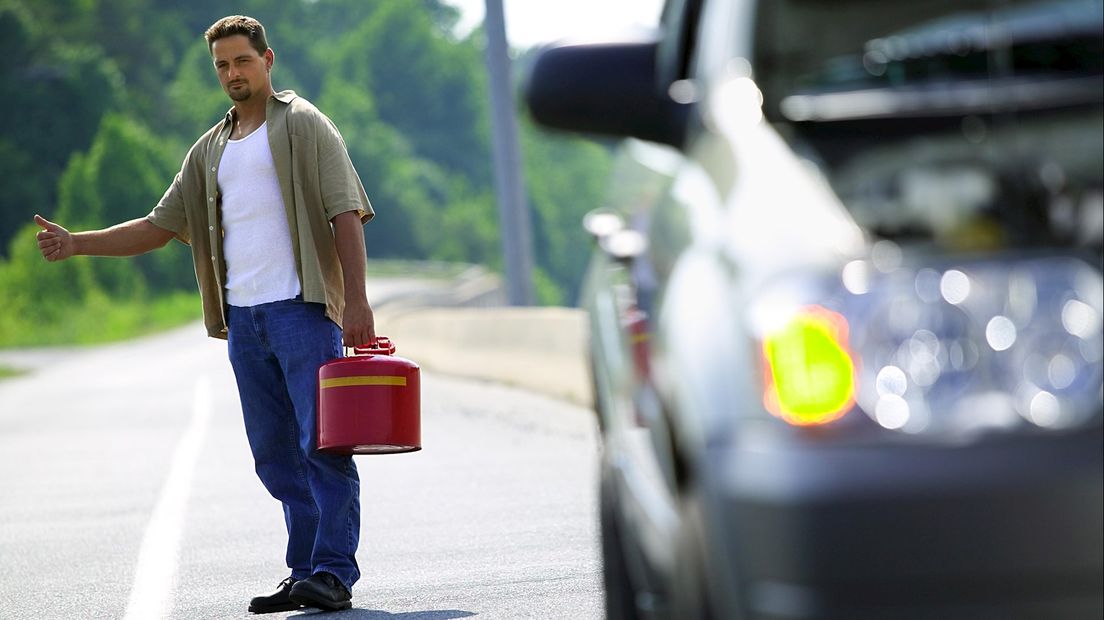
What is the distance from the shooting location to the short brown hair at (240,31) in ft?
21.8

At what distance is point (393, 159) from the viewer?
5950 inches

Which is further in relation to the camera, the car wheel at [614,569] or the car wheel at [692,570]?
the car wheel at [614,569]

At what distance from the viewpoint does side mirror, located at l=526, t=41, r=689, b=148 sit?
11.3ft

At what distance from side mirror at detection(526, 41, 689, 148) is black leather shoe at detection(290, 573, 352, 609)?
309 centimetres

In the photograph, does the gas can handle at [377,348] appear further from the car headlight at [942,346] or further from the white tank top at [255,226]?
the car headlight at [942,346]

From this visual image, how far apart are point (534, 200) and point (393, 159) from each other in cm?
1604

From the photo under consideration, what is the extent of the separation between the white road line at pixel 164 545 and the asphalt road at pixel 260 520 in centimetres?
2

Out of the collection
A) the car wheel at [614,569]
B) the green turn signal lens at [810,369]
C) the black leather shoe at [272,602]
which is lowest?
the black leather shoe at [272,602]

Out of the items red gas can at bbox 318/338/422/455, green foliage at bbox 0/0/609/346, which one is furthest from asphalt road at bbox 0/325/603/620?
green foliage at bbox 0/0/609/346

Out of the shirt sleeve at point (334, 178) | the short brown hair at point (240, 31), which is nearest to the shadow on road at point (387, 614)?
the shirt sleeve at point (334, 178)

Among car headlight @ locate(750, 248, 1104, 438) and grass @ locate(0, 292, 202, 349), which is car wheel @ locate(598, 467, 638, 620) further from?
grass @ locate(0, 292, 202, 349)

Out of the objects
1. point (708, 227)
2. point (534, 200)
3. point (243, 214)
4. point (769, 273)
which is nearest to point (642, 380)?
point (708, 227)

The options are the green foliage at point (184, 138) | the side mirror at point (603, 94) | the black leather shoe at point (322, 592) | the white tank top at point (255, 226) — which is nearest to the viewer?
the side mirror at point (603, 94)

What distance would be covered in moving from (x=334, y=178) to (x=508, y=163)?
53.5 feet
